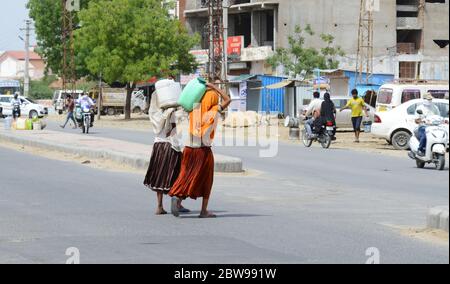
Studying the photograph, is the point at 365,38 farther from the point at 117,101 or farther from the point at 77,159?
the point at 77,159

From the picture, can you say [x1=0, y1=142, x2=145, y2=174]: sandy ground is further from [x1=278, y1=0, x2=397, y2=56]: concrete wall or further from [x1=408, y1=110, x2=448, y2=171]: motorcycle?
[x1=278, y1=0, x2=397, y2=56]: concrete wall

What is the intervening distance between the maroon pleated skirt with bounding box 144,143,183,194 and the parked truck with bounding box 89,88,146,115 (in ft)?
217

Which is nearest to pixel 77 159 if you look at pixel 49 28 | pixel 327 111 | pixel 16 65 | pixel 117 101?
pixel 327 111

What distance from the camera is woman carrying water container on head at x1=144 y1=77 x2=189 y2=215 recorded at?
1377 cm

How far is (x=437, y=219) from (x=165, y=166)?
12.3ft

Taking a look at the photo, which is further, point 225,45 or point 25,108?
point 25,108

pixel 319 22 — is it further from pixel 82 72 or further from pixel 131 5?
pixel 82 72

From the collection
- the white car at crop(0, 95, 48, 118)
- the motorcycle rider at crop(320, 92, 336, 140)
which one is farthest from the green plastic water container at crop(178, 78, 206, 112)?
the white car at crop(0, 95, 48, 118)

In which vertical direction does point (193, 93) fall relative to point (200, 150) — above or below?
above

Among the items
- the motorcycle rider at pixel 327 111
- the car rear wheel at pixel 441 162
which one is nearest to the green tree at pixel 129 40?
the motorcycle rider at pixel 327 111

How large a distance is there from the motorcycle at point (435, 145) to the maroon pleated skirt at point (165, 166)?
36.5 ft

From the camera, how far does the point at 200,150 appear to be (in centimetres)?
1323

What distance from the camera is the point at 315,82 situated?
53.0 meters

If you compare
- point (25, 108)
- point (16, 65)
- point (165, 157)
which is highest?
point (16, 65)
